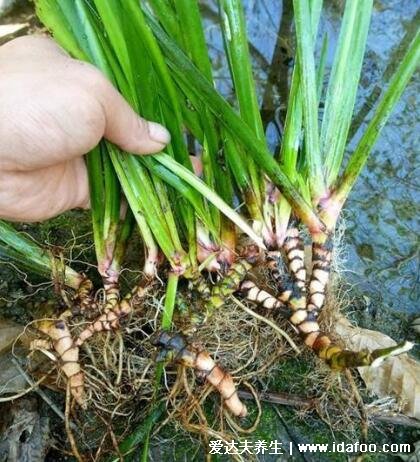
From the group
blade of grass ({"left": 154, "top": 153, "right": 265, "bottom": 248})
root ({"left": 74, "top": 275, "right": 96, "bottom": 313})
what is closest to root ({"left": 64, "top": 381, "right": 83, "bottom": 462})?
root ({"left": 74, "top": 275, "right": 96, "bottom": 313})

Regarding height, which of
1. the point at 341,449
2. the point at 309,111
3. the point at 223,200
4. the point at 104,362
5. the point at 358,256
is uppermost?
the point at 309,111

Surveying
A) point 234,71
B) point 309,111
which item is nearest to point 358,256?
point 309,111

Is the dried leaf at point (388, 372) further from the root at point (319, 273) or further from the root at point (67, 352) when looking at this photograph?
the root at point (67, 352)

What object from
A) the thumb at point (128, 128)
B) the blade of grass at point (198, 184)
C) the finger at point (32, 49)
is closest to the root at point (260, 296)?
the blade of grass at point (198, 184)

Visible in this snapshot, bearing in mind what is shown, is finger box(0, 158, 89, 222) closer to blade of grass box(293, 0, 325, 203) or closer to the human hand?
the human hand

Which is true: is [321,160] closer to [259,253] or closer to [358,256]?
[259,253]

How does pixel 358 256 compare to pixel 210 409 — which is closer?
pixel 210 409

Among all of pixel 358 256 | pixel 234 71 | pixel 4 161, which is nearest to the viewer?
pixel 4 161
